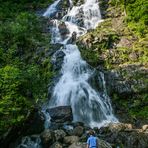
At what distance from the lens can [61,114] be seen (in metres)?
22.5

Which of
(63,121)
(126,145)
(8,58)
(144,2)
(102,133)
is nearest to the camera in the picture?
(126,145)

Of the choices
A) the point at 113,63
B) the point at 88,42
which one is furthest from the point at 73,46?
the point at 113,63

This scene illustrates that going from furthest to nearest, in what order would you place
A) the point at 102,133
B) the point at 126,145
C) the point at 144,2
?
the point at 144,2 → the point at 102,133 → the point at 126,145

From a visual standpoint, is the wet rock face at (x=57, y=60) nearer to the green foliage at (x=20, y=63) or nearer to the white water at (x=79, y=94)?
the white water at (x=79, y=94)

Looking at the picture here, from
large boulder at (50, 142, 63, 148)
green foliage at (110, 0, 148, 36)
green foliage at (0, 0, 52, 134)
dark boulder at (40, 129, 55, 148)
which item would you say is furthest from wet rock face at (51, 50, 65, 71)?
large boulder at (50, 142, 63, 148)

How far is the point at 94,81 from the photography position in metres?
25.8

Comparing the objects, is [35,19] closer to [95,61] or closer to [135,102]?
[95,61]

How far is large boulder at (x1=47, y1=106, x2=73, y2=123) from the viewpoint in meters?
22.2

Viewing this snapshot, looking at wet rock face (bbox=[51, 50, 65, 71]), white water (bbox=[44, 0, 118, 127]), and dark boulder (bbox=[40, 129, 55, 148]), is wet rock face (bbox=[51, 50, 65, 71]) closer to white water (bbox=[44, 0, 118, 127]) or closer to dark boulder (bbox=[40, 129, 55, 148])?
white water (bbox=[44, 0, 118, 127])

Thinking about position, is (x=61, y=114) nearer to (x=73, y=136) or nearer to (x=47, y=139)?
(x=73, y=136)

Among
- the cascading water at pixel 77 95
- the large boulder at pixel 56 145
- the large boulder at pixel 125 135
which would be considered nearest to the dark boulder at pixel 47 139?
the cascading water at pixel 77 95

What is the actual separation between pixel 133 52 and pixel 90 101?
5795mm

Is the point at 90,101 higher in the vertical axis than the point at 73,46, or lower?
lower

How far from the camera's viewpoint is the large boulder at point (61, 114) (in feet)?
72.9
